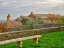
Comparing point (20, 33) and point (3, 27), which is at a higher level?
point (20, 33)

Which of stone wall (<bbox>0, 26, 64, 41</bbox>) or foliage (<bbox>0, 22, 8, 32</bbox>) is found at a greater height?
stone wall (<bbox>0, 26, 64, 41</bbox>)

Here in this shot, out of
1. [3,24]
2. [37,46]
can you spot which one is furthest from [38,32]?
[3,24]

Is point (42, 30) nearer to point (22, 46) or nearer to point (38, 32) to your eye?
point (38, 32)

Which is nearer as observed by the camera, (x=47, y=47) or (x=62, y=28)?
(x=47, y=47)

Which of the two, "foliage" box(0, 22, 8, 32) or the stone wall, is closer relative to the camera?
the stone wall

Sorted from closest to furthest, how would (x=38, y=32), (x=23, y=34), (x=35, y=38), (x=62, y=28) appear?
(x=35, y=38) < (x=23, y=34) < (x=38, y=32) < (x=62, y=28)

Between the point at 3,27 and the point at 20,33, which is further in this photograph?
the point at 3,27

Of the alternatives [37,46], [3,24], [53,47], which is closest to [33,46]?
[37,46]

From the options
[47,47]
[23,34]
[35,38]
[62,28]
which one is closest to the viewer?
[47,47]

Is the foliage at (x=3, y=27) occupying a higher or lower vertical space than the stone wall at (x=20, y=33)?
lower

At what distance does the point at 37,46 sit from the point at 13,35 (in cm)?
519

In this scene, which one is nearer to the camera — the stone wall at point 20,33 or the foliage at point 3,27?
the stone wall at point 20,33

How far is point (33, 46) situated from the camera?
10086 millimetres

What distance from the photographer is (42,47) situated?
9648mm
